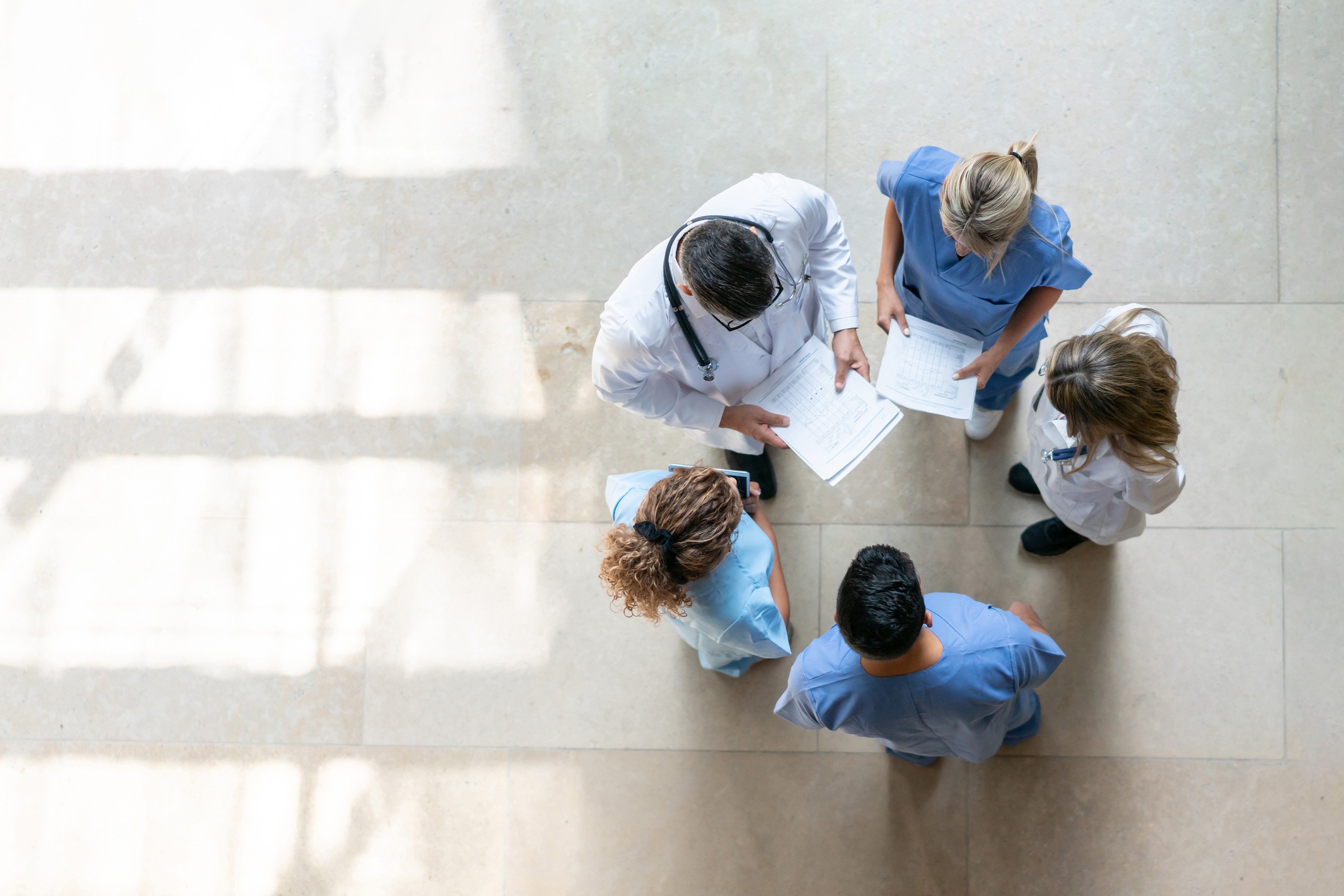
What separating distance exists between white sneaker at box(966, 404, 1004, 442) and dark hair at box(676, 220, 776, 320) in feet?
4.06

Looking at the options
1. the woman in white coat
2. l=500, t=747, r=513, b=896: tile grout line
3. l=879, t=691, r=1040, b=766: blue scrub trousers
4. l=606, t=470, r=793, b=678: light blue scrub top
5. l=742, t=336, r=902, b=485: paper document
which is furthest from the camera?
l=500, t=747, r=513, b=896: tile grout line

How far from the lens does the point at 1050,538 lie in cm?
277

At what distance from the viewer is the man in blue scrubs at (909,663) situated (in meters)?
1.78

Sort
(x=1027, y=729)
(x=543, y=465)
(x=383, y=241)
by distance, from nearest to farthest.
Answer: (x=1027, y=729) → (x=543, y=465) → (x=383, y=241)

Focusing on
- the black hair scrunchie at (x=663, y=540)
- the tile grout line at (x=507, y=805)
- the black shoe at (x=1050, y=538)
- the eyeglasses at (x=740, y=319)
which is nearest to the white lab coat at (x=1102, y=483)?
the black shoe at (x=1050, y=538)

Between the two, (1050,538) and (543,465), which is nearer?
(1050,538)

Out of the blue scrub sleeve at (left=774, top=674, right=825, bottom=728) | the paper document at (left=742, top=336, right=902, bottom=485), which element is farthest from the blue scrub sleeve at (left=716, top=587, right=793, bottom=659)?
the paper document at (left=742, top=336, right=902, bottom=485)

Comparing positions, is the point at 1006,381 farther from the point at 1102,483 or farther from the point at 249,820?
the point at 249,820

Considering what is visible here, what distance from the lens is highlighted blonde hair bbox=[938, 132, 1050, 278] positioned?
1.83 m

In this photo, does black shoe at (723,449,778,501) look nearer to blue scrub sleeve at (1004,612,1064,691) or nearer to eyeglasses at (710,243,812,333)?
eyeglasses at (710,243,812,333)

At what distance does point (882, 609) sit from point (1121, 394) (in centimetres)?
76

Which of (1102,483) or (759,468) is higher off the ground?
(1102,483)

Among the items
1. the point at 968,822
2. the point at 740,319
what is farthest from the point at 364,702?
the point at 968,822

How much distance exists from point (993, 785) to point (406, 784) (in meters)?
2.16
